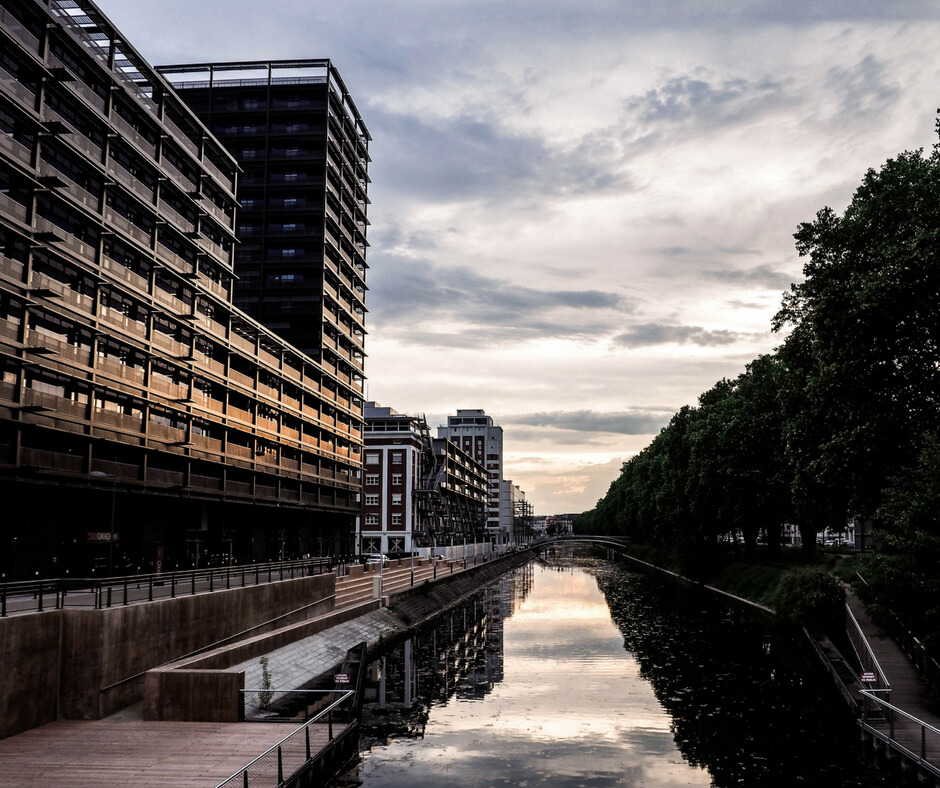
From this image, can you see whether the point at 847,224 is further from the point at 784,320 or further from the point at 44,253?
the point at 44,253

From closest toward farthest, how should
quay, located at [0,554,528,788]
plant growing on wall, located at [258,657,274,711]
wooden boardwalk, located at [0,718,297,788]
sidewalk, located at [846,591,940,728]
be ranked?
1. wooden boardwalk, located at [0,718,297,788]
2. quay, located at [0,554,528,788]
3. sidewalk, located at [846,591,940,728]
4. plant growing on wall, located at [258,657,274,711]

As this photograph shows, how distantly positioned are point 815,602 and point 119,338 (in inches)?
1725

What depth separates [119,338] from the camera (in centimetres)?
5450

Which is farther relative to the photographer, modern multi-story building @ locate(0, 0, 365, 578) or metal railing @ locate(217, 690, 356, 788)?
modern multi-story building @ locate(0, 0, 365, 578)

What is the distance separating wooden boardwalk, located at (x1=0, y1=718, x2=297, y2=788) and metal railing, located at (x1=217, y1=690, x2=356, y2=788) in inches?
30.2

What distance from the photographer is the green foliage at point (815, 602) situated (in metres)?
37.9

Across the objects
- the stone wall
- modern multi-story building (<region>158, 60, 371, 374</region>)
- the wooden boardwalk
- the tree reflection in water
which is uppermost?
modern multi-story building (<region>158, 60, 371, 374</region>)

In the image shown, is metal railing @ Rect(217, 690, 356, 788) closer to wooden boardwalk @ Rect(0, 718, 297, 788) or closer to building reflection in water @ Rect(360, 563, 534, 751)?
wooden boardwalk @ Rect(0, 718, 297, 788)

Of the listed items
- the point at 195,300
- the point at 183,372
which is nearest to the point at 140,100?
the point at 195,300

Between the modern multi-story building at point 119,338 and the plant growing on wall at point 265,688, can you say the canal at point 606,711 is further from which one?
the modern multi-story building at point 119,338

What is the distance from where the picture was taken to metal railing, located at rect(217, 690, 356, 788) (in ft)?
60.1

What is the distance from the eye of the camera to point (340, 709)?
25344 mm

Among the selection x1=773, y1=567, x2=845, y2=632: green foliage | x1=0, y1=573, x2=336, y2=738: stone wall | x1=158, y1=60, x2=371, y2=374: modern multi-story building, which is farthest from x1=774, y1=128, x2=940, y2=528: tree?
x1=158, y1=60, x2=371, y2=374: modern multi-story building

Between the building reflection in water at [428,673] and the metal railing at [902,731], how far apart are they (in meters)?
13.9
